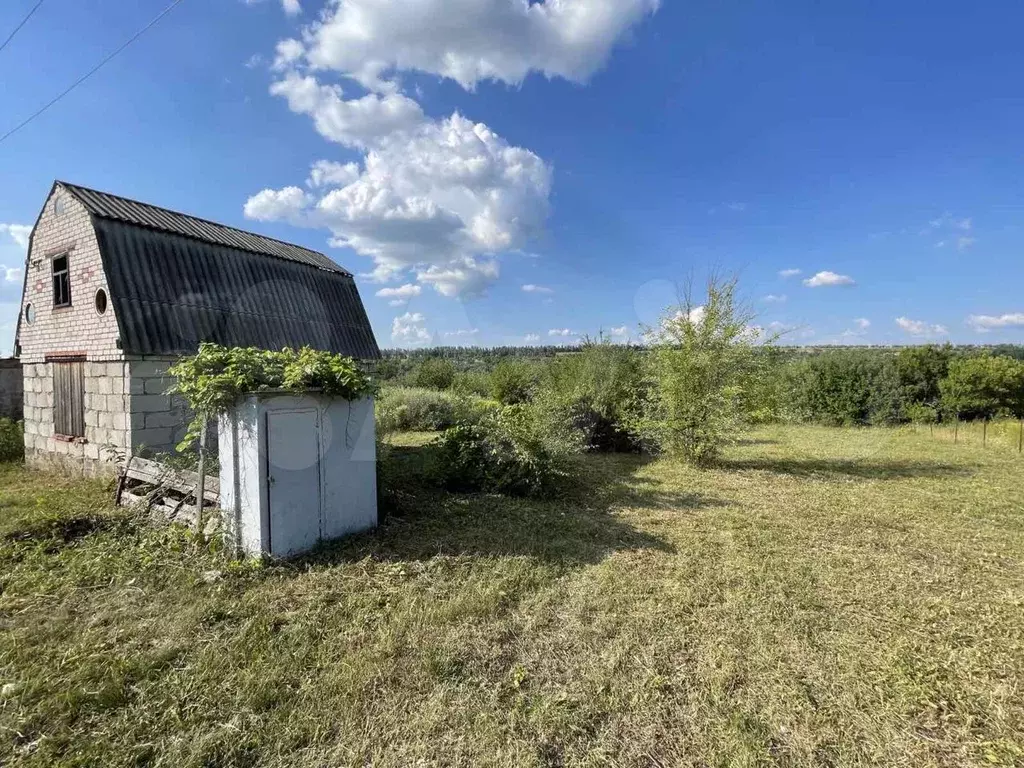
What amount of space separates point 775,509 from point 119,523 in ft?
24.8

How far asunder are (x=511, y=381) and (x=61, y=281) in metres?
12.7

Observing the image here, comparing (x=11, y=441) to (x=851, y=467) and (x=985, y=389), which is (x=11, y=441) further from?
(x=985, y=389)

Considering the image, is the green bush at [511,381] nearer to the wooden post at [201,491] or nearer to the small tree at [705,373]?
the small tree at [705,373]

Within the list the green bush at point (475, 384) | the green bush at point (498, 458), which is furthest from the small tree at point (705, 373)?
the green bush at point (475, 384)

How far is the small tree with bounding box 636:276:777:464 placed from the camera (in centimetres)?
855

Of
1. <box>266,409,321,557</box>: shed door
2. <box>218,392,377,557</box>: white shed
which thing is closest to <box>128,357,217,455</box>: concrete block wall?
<box>218,392,377,557</box>: white shed

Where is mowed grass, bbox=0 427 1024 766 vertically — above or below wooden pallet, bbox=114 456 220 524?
below

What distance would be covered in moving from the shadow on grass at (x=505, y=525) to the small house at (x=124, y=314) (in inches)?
146

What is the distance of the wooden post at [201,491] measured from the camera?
4.20 metres

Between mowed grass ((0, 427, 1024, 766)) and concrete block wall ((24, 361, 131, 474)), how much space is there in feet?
5.62

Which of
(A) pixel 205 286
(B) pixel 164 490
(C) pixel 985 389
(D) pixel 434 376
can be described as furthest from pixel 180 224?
(C) pixel 985 389

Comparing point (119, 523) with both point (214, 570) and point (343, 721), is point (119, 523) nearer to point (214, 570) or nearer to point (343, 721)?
point (214, 570)

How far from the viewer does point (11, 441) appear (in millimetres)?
9227

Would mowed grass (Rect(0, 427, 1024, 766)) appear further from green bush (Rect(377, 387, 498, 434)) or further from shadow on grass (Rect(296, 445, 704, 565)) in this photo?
green bush (Rect(377, 387, 498, 434))
